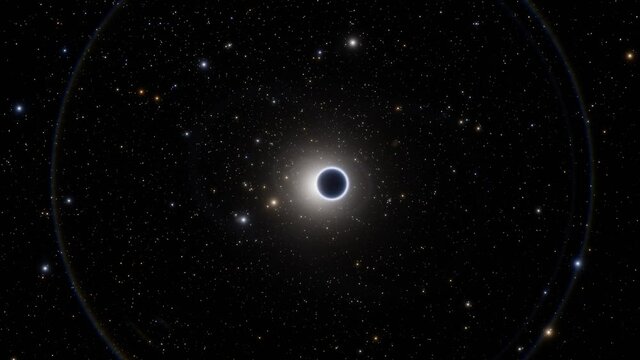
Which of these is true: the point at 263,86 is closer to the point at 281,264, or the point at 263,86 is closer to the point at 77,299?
the point at 281,264

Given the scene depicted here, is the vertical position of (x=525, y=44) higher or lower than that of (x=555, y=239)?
higher

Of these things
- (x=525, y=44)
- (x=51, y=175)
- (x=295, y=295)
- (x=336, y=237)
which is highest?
(x=525, y=44)

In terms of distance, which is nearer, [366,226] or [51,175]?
[51,175]

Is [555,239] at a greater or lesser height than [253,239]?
lesser

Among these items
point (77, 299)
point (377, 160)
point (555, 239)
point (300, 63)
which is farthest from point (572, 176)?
point (77, 299)

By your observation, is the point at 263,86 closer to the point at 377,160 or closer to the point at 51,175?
the point at 377,160

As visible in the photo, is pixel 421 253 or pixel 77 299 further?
pixel 421 253

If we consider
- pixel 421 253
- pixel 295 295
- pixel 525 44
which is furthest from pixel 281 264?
pixel 525 44
